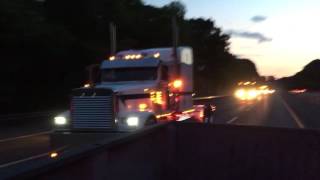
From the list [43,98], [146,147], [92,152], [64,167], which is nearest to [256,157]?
[146,147]

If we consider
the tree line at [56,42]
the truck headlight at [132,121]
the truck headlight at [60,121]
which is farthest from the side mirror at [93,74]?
the tree line at [56,42]

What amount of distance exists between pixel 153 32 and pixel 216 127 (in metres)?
51.1

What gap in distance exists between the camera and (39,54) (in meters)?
39.8

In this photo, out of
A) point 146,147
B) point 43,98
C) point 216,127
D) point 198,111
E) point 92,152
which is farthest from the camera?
point 43,98

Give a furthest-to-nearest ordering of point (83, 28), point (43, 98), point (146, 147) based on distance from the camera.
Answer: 1. point (83, 28)
2. point (43, 98)
3. point (146, 147)

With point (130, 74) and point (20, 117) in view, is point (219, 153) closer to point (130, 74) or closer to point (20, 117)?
point (130, 74)

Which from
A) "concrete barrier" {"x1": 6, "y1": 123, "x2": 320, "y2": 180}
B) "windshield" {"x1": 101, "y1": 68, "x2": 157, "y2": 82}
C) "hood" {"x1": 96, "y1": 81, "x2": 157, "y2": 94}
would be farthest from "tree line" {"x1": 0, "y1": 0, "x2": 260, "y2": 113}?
"concrete barrier" {"x1": 6, "y1": 123, "x2": 320, "y2": 180}

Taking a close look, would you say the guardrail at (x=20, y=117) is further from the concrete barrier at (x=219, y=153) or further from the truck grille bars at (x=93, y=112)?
the concrete barrier at (x=219, y=153)

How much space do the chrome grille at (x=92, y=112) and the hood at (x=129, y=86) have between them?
0.53 m

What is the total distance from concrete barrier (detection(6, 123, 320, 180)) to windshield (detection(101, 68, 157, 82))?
9171 millimetres

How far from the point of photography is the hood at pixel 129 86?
17.8m

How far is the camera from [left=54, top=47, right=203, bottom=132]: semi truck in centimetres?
1686

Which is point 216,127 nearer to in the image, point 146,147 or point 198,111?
point 146,147

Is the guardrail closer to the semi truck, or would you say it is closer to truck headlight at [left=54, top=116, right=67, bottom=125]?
the semi truck
